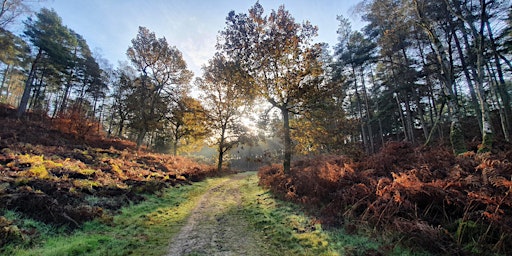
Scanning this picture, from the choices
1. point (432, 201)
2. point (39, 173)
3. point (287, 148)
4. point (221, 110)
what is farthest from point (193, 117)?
point (432, 201)

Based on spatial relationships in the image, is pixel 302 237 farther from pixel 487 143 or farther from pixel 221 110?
pixel 221 110

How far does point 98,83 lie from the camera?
31.5m

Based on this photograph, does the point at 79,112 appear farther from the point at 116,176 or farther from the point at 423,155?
the point at 423,155

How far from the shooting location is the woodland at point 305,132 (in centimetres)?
495

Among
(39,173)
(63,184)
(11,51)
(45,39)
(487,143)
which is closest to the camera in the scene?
(487,143)

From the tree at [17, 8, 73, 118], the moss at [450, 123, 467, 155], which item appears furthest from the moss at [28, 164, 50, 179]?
the tree at [17, 8, 73, 118]

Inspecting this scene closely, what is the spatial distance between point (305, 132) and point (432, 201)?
7976 millimetres

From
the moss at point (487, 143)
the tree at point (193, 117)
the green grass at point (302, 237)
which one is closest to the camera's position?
the green grass at point (302, 237)

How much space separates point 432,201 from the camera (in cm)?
504

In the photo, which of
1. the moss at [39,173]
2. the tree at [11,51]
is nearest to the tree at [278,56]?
the moss at [39,173]

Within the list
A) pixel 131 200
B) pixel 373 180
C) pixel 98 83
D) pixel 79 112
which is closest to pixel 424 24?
pixel 373 180

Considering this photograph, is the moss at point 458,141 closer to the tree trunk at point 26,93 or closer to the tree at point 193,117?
the tree at point 193,117

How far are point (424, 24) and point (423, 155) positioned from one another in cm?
611

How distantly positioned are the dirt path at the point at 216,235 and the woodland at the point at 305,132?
2.33 meters
